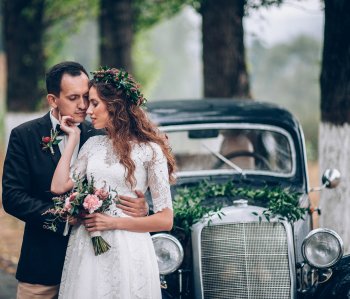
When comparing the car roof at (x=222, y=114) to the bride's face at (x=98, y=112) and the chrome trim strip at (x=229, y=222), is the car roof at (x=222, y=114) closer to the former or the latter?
the chrome trim strip at (x=229, y=222)

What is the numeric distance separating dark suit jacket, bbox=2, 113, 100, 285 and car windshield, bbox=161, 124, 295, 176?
2.05 metres

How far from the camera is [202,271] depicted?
16.1 feet

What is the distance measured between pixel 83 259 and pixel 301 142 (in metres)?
2.84

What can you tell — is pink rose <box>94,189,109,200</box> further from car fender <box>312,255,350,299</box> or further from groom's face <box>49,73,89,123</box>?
car fender <box>312,255,350,299</box>

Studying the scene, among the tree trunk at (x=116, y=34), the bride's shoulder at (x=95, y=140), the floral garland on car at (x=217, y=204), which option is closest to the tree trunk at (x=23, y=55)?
the tree trunk at (x=116, y=34)

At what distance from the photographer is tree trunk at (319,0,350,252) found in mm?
7117

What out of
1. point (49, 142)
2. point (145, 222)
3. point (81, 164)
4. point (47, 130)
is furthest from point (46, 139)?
point (145, 222)

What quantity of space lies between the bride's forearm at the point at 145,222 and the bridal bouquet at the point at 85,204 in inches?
4.3

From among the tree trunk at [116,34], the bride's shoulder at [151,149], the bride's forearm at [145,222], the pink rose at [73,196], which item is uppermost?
the tree trunk at [116,34]

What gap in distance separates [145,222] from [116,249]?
8.3 inches

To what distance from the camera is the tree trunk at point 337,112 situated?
7.12 m

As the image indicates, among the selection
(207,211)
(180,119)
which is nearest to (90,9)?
(180,119)

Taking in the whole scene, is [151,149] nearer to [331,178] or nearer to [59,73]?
[59,73]

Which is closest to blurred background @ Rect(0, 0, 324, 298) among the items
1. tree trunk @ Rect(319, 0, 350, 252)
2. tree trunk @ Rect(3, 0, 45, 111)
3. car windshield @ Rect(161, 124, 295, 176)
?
tree trunk @ Rect(3, 0, 45, 111)
